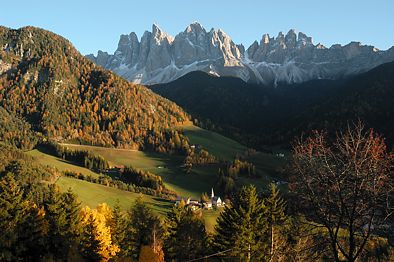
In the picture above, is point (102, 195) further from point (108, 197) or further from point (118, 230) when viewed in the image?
point (118, 230)

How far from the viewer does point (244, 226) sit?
52.3 metres

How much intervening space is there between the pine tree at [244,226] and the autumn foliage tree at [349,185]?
34965 mm

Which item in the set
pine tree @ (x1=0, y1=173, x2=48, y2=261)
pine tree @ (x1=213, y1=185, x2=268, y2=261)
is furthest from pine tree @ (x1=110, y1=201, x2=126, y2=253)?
pine tree @ (x1=213, y1=185, x2=268, y2=261)

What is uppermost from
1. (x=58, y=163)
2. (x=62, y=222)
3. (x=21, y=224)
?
(x=62, y=222)

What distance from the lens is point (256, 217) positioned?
54.2m

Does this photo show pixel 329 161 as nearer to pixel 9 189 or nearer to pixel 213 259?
pixel 213 259

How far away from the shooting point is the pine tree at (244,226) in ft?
170

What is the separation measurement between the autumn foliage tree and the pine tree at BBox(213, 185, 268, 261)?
35.0 m

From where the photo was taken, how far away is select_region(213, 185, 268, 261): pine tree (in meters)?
51.9

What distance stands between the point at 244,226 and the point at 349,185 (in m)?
36.9

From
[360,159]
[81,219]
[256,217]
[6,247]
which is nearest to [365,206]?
[360,159]

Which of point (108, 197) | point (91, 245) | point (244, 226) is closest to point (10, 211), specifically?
point (91, 245)

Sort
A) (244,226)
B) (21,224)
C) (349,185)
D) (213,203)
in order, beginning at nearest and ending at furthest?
1. (349,185)
2. (244,226)
3. (21,224)
4. (213,203)

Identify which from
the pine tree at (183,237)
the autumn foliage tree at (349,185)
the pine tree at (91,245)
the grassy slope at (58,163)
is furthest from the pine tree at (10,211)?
the grassy slope at (58,163)
